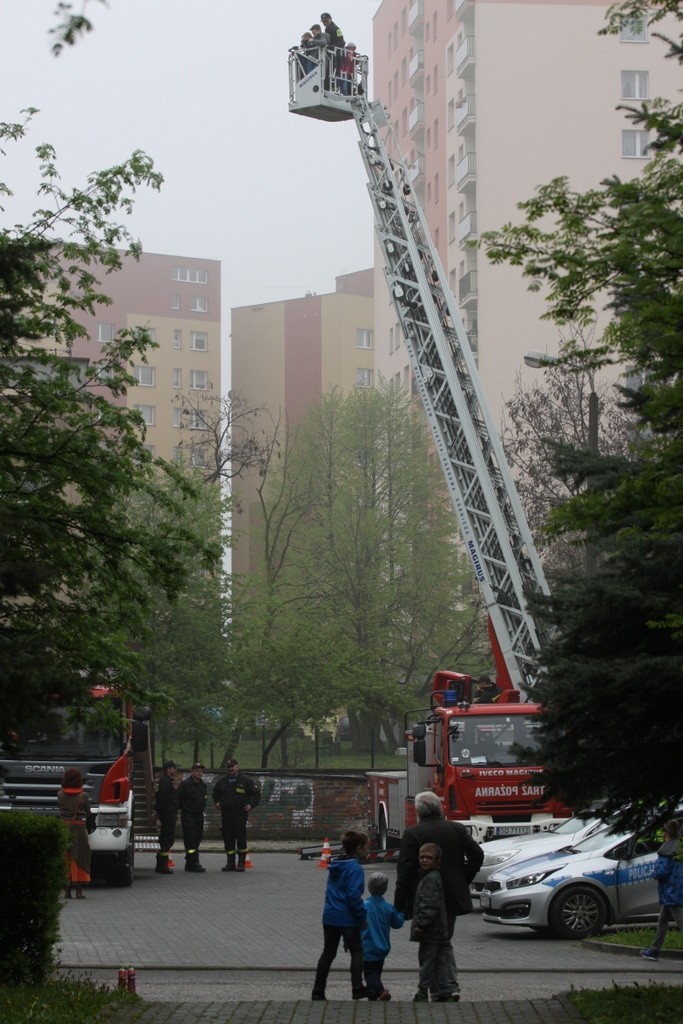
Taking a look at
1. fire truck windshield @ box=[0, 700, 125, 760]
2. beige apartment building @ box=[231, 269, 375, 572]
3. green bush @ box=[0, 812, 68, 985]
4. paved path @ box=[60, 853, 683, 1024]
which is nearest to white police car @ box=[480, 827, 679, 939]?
paved path @ box=[60, 853, 683, 1024]

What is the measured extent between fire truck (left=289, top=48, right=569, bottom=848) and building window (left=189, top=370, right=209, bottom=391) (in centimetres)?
7392

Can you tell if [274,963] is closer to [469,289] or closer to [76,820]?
[76,820]

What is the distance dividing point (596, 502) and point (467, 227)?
52684mm

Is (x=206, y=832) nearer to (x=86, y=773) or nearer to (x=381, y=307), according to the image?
(x=86, y=773)

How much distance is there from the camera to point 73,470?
16.4 m

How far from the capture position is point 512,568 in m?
22.6

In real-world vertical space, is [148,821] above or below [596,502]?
below

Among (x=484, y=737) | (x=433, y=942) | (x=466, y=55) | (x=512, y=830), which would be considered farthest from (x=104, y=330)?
(x=433, y=942)

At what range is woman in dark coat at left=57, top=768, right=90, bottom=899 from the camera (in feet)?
71.8

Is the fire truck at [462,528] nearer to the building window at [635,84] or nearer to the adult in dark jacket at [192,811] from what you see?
the adult in dark jacket at [192,811]

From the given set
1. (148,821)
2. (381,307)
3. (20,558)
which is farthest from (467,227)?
(20,558)

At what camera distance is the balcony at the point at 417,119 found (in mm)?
72312

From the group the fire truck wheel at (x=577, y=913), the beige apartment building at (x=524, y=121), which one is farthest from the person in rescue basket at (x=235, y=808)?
the beige apartment building at (x=524, y=121)

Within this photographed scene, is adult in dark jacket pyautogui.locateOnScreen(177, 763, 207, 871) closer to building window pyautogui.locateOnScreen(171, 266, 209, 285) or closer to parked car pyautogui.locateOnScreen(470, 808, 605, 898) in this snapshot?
parked car pyautogui.locateOnScreen(470, 808, 605, 898)
